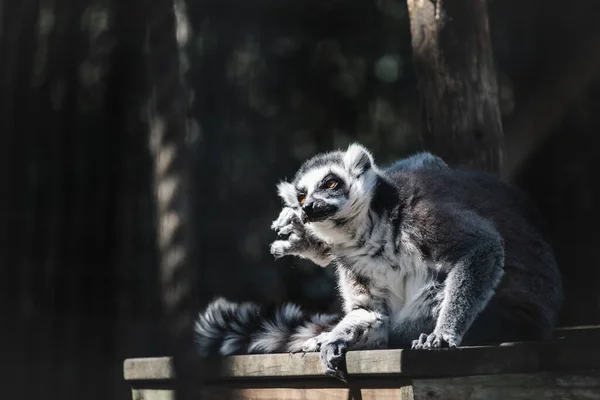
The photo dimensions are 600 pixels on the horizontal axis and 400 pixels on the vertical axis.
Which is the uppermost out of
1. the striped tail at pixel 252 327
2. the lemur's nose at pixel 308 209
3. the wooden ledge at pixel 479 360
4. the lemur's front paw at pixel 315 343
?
the lemur's nose at pixel 308 209

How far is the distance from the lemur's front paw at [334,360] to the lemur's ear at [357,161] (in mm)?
809

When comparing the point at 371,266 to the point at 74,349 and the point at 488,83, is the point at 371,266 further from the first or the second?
the point at 74,349

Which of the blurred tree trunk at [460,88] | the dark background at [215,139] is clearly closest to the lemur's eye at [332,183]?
the blurred tree trunk at [460,88]

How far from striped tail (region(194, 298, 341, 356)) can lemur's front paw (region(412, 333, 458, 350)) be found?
725mm

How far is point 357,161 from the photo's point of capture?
147 inches

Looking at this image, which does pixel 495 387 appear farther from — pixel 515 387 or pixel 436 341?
pixel 436 341

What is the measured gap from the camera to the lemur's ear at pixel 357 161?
372cm

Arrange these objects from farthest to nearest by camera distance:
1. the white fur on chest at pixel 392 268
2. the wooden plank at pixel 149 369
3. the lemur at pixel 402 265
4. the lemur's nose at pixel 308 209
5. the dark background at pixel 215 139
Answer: the dark background at pixel 215 139, the wooden plank at pixel 149 369, the lemur's nose at pixel 308 209, the white fur on chest at pixel 392 268, the lemur at pixel 402 265

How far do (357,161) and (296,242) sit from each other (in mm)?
484

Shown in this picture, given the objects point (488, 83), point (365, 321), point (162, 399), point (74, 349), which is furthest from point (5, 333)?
point (488, 83)

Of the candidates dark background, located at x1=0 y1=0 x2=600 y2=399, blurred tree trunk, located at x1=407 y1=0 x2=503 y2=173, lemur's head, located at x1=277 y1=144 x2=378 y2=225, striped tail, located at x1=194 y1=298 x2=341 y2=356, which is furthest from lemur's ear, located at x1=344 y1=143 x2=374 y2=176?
dark background, located at x1=0 y1=0 x2=600 y2=399

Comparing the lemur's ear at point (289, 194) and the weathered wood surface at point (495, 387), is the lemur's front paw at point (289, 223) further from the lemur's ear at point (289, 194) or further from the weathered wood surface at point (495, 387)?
the weathered wood surface at point (495, 387)

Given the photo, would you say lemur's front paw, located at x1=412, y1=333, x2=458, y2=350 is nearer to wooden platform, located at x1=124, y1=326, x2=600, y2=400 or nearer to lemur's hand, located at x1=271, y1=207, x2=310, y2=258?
wooden platform, located at x1=124, y1=326, x2=600, y2=400

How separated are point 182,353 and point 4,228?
2.26m
